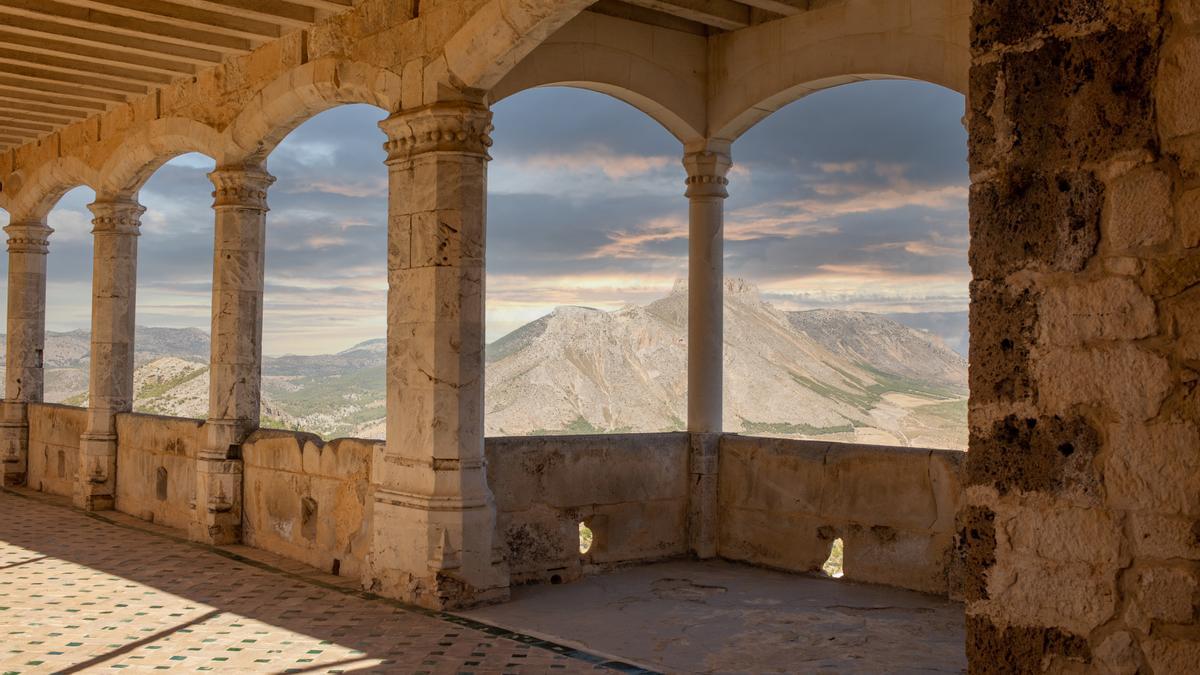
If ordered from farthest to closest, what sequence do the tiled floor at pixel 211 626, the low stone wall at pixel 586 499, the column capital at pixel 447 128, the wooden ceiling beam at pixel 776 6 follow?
the wooden ceiling beam at pixel 776 6, the low stone wall at pixel 586 499, the column capital at pixel 447 128, the tiled floor at pixel 211 626

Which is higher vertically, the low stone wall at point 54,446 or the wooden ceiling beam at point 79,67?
the wooden ceiling beam at point 79,67

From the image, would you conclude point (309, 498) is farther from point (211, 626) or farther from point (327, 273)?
point (327, 273)

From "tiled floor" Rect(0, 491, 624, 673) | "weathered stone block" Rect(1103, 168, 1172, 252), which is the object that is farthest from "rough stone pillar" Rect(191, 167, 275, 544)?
"weathered stone block" Rect(1103, 168, 1172, 252)

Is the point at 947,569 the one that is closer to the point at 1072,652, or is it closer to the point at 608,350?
the point at 1072,652

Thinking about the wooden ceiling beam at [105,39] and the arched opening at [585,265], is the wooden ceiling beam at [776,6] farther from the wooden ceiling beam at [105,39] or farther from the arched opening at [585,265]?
the arched opening at [585,265]

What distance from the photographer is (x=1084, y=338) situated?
2105 mm

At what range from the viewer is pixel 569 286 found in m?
29.3

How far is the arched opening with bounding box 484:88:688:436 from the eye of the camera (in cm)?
2848

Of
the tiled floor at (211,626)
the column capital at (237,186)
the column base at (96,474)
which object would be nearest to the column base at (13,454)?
the column base at (96,474)

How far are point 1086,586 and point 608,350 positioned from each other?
28977mm

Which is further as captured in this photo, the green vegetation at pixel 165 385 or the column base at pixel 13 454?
the green vegetation at pixel 165 385

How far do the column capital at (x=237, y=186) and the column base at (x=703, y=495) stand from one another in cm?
377

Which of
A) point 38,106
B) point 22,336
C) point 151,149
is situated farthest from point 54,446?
point 151,149

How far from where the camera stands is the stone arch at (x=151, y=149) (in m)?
8.38
